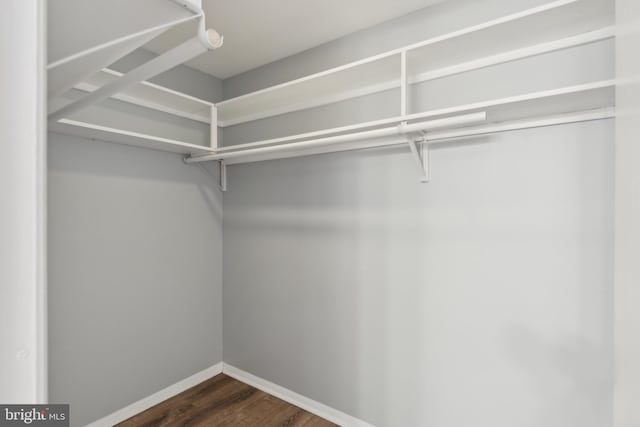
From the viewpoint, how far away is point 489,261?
1.48 metres

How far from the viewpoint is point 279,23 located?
1.79 meters

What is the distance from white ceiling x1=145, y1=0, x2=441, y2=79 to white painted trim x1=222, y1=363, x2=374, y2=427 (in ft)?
7.31

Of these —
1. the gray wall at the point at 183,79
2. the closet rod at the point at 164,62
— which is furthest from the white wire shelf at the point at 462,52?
the closet rod at the point at 164,62

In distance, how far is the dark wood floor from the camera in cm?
189

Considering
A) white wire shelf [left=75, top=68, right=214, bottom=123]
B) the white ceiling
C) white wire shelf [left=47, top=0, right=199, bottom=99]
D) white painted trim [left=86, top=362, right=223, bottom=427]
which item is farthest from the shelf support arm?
white painted trim [left=86, top=362, right=223, bottom=427]

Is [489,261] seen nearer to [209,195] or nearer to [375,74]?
[375,74]

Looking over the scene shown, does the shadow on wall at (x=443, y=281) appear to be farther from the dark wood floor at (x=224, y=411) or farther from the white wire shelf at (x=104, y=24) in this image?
the white wire shelf at (x=104, y=24)

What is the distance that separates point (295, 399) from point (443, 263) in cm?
133

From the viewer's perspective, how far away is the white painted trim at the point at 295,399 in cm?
189

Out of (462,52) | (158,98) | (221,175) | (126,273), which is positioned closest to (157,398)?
(126,273)

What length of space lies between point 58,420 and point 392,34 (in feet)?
6.42

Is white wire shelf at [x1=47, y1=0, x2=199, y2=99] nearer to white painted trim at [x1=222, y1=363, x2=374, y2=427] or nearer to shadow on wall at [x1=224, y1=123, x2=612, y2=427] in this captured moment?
shadow on wall at [x1=224, y1=123, x2=612, y2=427]

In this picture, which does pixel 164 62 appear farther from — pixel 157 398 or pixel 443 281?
pixel 157 398

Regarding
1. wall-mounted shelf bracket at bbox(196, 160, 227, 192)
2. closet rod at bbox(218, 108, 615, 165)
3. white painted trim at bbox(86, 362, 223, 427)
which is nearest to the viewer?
closet rod at bbox(218, 108, 615, 165)
